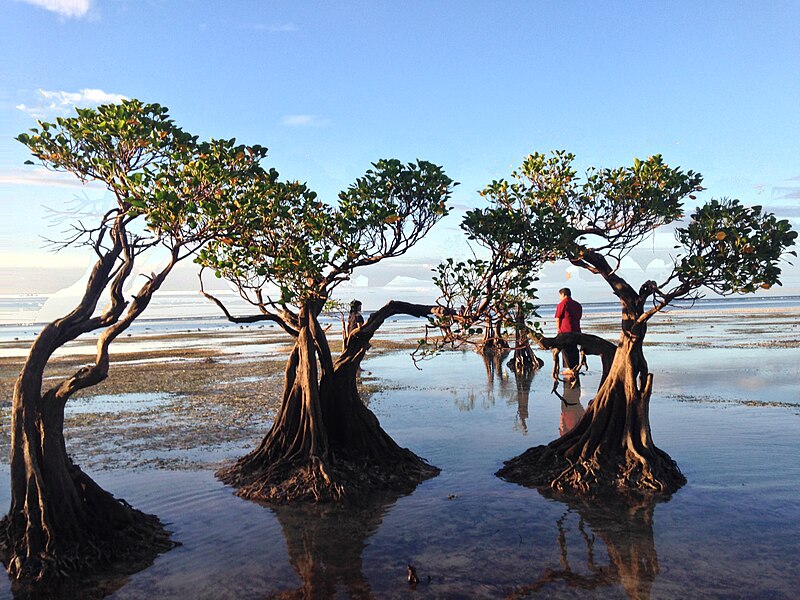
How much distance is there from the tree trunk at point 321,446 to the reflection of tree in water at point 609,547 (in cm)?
331

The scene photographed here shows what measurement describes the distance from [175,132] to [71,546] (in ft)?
20.3

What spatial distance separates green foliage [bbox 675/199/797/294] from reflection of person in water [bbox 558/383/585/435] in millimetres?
5149

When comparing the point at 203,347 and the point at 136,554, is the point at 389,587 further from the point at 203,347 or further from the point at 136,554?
the point at 203,347

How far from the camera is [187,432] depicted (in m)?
17.8

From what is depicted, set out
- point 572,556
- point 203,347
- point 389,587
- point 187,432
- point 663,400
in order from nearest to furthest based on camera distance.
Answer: point 389,587, point 572,556, point 187,432, point 663,400, point 203,347

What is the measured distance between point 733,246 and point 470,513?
671cm

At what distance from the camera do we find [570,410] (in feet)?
63.3

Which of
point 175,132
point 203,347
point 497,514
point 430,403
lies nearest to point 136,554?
point 497,514

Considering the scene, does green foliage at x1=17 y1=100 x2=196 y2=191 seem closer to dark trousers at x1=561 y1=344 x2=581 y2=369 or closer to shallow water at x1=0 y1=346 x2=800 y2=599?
shallow water at x1=0 y1=346 x2=800 y2=599

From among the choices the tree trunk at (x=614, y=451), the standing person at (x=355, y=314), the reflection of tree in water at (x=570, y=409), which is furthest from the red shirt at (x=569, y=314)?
the standing person at (x=355, y=314)

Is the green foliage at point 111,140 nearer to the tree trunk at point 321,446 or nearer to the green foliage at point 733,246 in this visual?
the tree trunk at point 321,446

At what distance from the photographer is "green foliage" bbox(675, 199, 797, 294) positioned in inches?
460

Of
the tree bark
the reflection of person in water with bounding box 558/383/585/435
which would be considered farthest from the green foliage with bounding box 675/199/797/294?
the tree bark

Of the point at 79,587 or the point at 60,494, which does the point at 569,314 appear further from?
the point at 79,587
